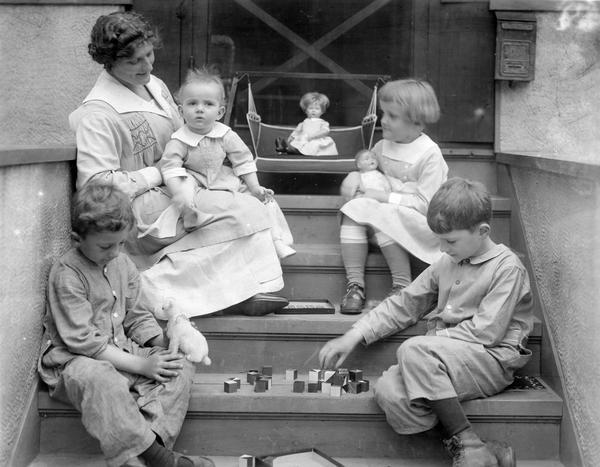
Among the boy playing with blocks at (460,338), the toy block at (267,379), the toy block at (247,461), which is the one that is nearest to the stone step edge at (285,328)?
the boy playing with blocks at (460,338)

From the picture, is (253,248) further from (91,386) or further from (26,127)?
(26,127)

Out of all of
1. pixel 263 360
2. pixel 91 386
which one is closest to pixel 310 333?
pixel 263 360

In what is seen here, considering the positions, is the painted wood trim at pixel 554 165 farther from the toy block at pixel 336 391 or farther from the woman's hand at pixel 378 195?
the toy block at pixel 336 391

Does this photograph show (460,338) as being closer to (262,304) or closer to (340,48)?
(262,304)

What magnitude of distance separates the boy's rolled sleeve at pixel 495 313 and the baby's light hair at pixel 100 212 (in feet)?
4.18

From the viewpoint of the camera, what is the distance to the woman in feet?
12.3

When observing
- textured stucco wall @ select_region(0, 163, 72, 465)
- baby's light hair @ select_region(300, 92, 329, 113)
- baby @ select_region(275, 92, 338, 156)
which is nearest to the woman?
textured stucco wall @ select_region(0, 163, 72, 465)

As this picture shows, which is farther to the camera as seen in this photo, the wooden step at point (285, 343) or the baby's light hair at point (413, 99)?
the baby's light hair at point (413, 99)

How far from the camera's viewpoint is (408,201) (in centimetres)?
410

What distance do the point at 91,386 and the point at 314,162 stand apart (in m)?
2.10

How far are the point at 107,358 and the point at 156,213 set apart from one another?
85 cm

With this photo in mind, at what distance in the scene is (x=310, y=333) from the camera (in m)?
3.74

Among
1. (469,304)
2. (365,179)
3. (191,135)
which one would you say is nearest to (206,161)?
(191,135)

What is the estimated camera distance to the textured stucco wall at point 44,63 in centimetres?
496
